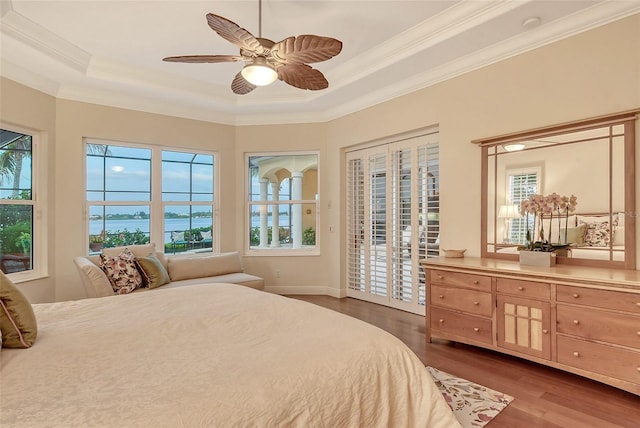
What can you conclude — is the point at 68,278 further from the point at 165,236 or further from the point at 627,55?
the point at 627,55

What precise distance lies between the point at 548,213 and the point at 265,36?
3033 millimetres

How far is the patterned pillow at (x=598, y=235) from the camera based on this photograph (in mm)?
2604

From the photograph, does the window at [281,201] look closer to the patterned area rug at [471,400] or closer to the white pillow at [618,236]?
the patterned area rug at [471,400]

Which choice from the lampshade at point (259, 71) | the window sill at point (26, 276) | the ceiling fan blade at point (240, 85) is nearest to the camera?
the lampshade at point (259, 71)

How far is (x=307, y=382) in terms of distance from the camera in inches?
47.9

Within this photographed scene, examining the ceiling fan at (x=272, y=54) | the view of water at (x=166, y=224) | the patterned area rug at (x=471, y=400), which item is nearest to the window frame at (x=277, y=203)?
the view of water at (x=166, y=224)

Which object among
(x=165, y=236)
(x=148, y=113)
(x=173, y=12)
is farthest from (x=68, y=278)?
(x=173, y=12)

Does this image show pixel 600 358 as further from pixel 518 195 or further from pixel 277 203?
pixel 277 203

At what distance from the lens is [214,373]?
1.17 m

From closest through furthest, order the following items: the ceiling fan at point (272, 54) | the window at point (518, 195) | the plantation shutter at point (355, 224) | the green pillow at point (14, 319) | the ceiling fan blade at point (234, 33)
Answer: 1. the green pillow at point (14, 319)
2. the ceiling fan blade at point (234, 33)
3. the ceiling fan at point (272, 54)
4. the window at point (518, 195)
5. the plantation shutter at point (355, 224)

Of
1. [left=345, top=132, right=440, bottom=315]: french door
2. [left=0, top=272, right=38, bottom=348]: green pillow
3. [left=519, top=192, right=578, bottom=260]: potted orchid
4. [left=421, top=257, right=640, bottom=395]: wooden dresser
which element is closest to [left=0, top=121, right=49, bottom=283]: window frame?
[left=0, top=272, right=38, bottom=348]: green pillow

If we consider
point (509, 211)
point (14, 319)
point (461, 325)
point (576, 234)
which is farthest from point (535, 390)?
point (14, 319)

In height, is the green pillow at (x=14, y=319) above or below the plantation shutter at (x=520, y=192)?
below

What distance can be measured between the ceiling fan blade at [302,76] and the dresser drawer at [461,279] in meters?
1.97
